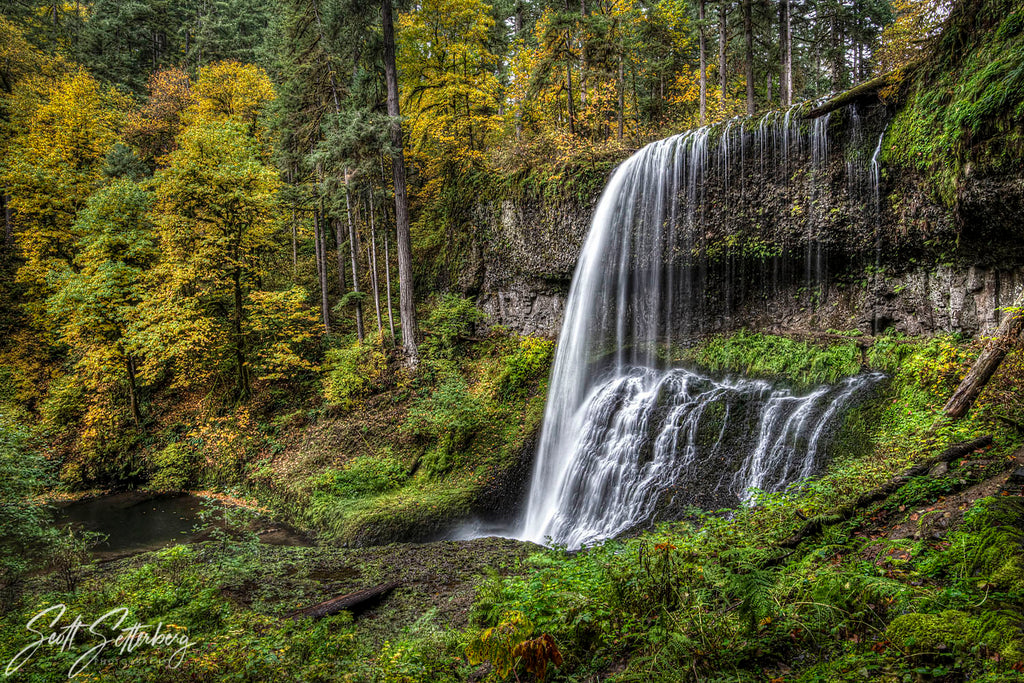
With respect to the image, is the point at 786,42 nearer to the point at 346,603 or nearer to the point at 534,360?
the point at 534,360

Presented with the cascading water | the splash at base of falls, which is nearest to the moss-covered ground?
the splash at base of falls

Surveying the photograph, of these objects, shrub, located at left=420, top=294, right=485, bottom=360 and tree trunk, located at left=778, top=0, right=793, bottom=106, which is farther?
tree trunk, located at left=778, top=0, right=793, bottom=106

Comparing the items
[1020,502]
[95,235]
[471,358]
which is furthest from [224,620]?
[95,235]

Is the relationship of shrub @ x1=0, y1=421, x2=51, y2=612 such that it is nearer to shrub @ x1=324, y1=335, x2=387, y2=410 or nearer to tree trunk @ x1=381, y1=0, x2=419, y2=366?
shrub @ x1=324, y1=335, x2=387, y2=410

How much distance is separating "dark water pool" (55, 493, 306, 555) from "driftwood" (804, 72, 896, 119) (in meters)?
13.2

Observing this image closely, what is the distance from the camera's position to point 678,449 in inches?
299

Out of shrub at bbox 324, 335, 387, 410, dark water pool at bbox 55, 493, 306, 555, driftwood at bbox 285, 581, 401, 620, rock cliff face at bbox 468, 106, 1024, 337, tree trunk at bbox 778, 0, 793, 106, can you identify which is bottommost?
dark water pool at bbox 55, 493, 306, 555

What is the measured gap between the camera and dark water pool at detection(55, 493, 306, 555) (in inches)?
372

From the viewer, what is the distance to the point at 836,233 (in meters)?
8.45

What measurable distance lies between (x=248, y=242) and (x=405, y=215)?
504cm

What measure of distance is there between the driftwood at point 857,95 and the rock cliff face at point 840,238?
204mm

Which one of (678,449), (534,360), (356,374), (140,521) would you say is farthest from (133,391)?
(678,449)

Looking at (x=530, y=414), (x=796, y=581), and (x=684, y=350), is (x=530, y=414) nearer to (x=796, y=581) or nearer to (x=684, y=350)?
(x=684, y=350)

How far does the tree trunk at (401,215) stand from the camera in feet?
43.2
